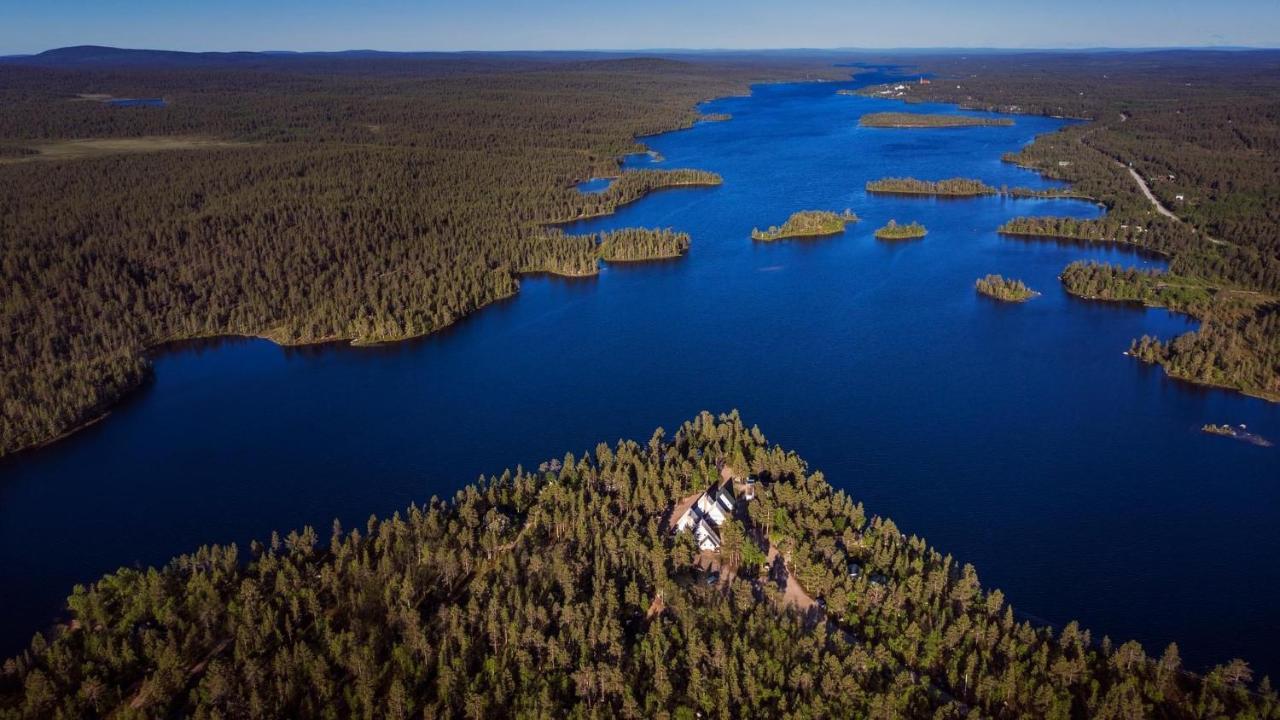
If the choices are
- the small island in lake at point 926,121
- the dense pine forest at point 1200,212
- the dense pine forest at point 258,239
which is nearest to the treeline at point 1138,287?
the dense pine forest at point 1200,212

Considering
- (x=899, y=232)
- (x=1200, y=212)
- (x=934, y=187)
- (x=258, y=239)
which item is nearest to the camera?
(x=258, y=239)

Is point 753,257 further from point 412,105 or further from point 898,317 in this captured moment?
point 412,105

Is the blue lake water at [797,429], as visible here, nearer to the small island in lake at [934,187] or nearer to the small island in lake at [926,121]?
the small island in lake at [934,187]

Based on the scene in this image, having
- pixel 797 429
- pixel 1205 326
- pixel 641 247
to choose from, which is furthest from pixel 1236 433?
pixel 641 247

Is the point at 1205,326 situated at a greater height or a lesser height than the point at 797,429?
greater

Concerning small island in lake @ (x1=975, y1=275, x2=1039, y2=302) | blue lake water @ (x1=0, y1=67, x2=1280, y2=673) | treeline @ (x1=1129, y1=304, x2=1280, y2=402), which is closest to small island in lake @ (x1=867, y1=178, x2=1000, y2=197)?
blue lake water @ (x1=0, y1=67, x2=1280, y2=673)

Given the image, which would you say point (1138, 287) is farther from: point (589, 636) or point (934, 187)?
point (589, 636)

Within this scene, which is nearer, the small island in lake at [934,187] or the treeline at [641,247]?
the treeline at [641,247]
